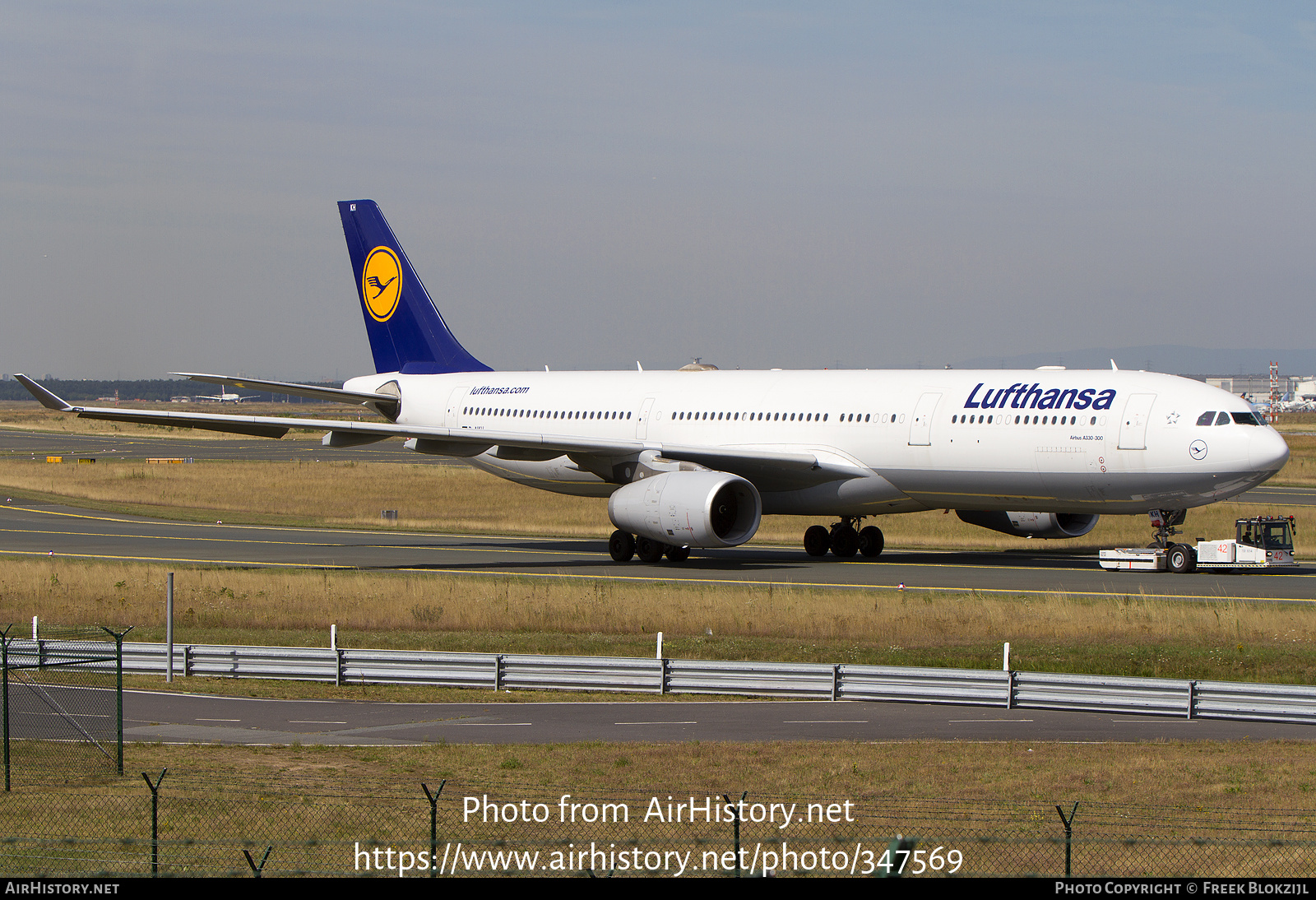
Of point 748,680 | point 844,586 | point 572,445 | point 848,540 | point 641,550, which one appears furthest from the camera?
point 848,540

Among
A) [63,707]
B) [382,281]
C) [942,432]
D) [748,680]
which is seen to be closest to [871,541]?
[942,432]

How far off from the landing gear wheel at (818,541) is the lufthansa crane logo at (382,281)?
18.4 meters

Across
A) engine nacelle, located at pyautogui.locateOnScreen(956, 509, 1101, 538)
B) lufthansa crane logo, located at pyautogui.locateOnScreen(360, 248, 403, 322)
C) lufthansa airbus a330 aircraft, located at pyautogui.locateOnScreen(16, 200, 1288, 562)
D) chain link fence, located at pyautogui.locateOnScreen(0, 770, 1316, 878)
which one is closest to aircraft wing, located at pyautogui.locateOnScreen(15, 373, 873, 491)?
lufthansa airbus a330 aircraft, located at pyautogui.locateOnScreen(16, 200, 1288, 562)

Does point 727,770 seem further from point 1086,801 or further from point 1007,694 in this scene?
point 1007,694

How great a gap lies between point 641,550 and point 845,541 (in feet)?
20.0

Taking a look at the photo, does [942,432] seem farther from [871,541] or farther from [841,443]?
[871,541]

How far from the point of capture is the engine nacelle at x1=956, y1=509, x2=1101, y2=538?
40875 millimetres

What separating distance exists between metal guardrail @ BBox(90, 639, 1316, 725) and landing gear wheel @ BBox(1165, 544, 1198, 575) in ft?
50.1

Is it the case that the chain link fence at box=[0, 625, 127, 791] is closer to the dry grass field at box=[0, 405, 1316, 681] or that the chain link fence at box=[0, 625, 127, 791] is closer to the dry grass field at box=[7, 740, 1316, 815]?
the dry grass field at box=[7, 740, 1316, 815]

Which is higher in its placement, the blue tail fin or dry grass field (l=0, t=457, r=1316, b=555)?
the blue tail fin

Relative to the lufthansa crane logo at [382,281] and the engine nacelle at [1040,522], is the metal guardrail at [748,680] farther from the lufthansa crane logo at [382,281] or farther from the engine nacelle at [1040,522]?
the lufthansa crane logo at [382,281]

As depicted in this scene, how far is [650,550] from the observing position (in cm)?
4038

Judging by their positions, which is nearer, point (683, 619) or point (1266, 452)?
point (683, 619)
